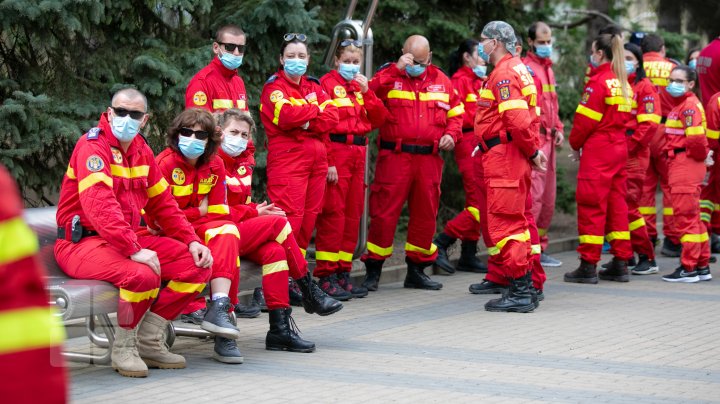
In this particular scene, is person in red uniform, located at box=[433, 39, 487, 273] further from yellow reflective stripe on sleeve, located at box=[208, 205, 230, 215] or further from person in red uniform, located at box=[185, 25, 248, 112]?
yellow reflective stripe on sleeve, located at box=[208, 205, 230, 215]

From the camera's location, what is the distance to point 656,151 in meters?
13.0

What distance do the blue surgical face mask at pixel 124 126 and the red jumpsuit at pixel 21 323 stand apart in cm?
462

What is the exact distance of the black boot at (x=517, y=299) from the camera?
930cm

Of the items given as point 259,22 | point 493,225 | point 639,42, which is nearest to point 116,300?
point 493,225

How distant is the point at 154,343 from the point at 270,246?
0.97 meters

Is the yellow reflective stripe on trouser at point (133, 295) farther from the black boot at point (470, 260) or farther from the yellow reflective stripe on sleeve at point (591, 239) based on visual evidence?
the black boot at point (470, 260)

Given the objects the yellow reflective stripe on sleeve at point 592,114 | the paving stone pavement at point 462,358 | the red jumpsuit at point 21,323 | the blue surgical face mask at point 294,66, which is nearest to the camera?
the red jumpsuit at point 21,323

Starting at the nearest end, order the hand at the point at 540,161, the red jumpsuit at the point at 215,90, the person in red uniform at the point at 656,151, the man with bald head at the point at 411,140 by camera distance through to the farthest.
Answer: the red jumpsuit at the point at 215,90, the hand at the point at 540,161, the man with bald head at the point at 411,140, the person in red uniform at the point at 656,151

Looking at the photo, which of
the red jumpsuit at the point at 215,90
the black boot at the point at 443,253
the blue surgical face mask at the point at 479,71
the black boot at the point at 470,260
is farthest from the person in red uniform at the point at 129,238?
the black boot at the point at 470,260

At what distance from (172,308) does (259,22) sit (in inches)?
165

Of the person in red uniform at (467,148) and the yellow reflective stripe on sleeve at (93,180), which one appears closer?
the yellow reflective stripe on sleeve at (93,180)

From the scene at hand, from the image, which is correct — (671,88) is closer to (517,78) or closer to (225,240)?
(517,78)

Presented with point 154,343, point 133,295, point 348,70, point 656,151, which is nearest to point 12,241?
point 133,295

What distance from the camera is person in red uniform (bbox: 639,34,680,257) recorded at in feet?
42.4
